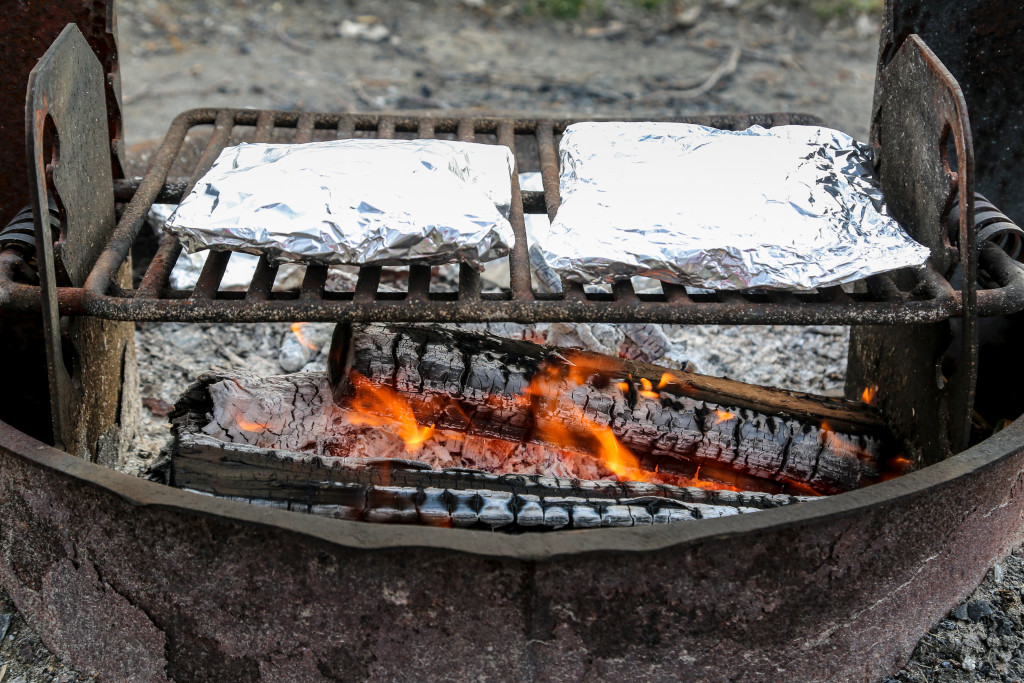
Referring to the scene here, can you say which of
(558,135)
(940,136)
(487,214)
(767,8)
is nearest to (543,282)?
(558,135)

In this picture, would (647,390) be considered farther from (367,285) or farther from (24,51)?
(24,51)

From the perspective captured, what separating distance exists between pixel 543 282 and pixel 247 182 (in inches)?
37.1

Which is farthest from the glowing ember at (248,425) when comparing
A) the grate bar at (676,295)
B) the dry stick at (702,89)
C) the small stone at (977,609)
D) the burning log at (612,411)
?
the dry stick at (702,89)

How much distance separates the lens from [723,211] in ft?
6.00

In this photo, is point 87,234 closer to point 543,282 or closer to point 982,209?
point 543,282

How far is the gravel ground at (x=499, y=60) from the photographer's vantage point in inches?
217

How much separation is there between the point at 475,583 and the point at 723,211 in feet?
3.15

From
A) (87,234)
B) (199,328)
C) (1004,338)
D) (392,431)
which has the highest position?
(87,234)

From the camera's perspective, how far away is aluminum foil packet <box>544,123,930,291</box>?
5.58 ft

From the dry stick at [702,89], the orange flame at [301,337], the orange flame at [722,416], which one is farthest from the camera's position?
the dry stick at [702,89]

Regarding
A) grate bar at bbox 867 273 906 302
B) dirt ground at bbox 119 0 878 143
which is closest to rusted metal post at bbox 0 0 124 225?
grate bar at bbox 867 273 906 302

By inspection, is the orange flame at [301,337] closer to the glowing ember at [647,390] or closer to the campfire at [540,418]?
the campfire at [540,418]

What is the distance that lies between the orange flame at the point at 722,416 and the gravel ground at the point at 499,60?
40.0 inches

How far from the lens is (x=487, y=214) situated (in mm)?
1752
